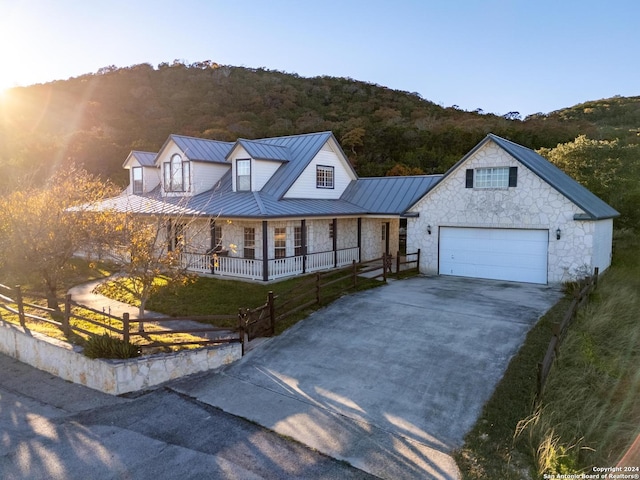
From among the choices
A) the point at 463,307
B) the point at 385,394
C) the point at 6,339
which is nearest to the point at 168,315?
the point at 6,339

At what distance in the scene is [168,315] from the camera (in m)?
14.5

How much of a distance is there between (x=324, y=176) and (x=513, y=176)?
31.8 ft

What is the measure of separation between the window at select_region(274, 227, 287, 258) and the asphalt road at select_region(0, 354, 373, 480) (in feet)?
36.9

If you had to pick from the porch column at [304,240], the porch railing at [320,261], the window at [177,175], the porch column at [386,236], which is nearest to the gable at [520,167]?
the porch column at [386,236]

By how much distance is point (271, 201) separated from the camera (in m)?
20.1

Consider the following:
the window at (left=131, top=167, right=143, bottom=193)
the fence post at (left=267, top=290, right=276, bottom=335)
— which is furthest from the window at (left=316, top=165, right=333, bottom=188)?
the fence post at (left=267, top=290, right=276, bottom=335)

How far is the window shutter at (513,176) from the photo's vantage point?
17609 mm

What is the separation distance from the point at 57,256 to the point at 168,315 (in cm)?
400

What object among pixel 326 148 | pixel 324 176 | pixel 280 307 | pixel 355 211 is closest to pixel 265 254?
pixel 280 307

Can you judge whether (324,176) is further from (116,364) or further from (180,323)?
(116,364)

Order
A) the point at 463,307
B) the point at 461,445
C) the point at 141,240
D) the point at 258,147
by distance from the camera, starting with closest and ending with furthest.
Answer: the point at 461,445 < the point at 141,240 < the point at 463,307 < the point at 258,147

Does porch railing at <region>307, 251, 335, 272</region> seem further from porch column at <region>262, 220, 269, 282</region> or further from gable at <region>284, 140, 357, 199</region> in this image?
gable at <region>284, 140, 357, 199</region>

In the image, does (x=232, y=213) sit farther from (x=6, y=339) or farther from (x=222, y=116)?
(x=222, y=116)

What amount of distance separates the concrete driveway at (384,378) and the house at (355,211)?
3351 mm
